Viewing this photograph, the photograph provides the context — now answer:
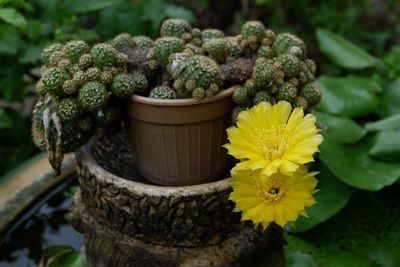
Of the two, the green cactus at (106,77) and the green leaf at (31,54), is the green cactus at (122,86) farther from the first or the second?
the green leaf at (31,54)

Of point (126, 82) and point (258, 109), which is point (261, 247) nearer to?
point (258, 109)

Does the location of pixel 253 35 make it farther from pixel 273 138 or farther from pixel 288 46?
pixel 273 138

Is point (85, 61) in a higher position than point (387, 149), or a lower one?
higher

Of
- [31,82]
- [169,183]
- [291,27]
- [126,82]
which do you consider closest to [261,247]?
[169,183]

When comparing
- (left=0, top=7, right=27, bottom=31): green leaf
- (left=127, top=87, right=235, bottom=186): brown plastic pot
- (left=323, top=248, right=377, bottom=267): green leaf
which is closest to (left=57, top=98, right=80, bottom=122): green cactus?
(left=127, top=87, right=235, bottom=186): brown plastic pot

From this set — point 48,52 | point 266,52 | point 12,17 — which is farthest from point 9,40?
point 266,52

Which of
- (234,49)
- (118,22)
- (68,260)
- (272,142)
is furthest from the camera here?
(118,22)

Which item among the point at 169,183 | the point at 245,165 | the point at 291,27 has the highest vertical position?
the point at 245,165
